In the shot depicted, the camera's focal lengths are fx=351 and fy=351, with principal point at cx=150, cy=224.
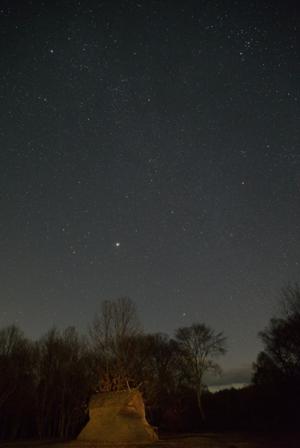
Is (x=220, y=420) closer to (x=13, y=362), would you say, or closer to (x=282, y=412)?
(x=282, y=412)

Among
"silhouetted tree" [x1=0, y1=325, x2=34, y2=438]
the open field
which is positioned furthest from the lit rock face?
"silhouetted tree" [x1=0, y1=325, x2=34, y2=438]

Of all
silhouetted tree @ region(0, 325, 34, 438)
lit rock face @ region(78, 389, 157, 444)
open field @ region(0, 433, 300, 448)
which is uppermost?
silhouetted tree @ region(0, 325, 34, 438)

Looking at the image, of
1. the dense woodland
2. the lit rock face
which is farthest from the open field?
the dense woodland

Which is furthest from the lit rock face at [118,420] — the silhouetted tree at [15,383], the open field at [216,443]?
the silhouetted tree at [15,383]

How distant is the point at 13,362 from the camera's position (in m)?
35.8

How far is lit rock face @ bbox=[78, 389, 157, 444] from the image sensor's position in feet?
64.7

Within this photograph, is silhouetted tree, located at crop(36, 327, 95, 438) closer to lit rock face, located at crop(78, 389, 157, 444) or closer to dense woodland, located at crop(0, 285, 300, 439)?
dense woodland, located at crop(0, 285, 300, 439)

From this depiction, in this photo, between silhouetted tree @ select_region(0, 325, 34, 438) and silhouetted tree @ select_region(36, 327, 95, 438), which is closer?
silhouetted tree @ select_region(0, 325, 34, 438)

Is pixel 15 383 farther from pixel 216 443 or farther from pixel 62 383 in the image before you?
pixel 216 443

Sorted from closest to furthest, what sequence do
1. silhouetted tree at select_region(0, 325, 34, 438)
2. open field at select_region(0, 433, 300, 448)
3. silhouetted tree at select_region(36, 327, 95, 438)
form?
open field at select_region(0, 433, 300, 448) → silhouetted tree at select_region(0, 325, 34, 438) → silhouetted tree at select_region(36, 327, 95, 438)

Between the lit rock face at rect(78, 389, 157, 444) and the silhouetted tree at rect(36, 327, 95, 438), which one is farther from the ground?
the silhouetted tree at rect(36, 327, 95, 438)

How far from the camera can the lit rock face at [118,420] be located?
64.7 feet

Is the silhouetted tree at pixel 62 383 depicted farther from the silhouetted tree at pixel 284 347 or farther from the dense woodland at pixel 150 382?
the silhouetted tree at pixel 284 347

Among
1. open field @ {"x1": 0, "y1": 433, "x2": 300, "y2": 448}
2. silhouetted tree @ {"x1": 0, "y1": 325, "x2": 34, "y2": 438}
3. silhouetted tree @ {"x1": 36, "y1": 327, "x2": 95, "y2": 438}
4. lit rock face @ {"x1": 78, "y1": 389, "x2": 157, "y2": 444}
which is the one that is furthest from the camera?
silhouetted tree @ {"x1": 36, "y1": 327, "x2": 95, "y2": 438}
